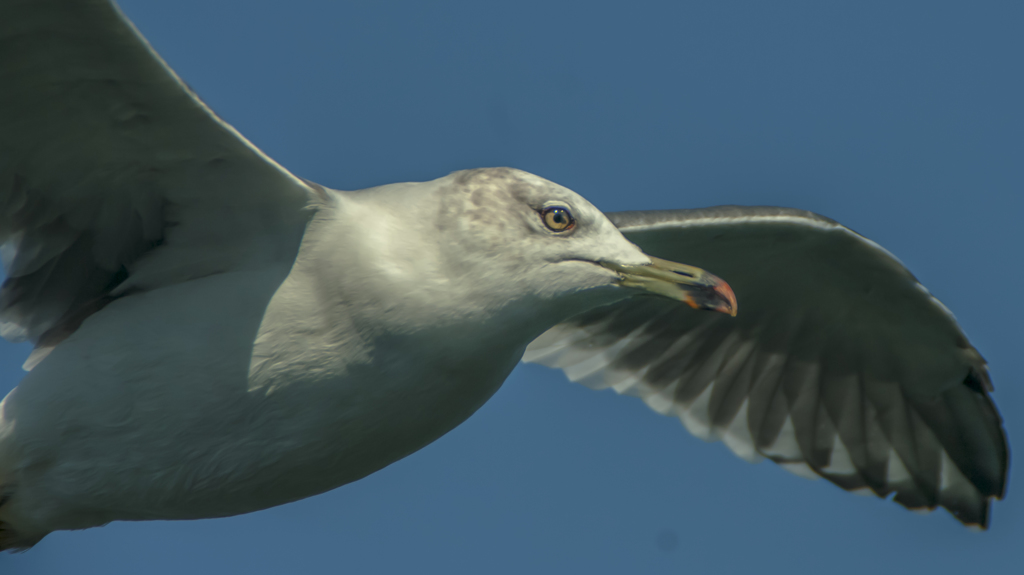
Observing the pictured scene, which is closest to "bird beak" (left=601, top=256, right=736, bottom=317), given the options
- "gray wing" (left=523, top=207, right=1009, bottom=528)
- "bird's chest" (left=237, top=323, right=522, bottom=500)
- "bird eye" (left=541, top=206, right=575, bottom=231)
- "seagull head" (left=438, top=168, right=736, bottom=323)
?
"seagull head" (left=438, top=168, right=736, bottom=323)

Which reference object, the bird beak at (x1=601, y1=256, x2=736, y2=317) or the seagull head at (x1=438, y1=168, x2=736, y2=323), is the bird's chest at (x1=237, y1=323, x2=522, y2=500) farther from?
the bird beak at (x1=601, y1=256, x2=736, y2=317)

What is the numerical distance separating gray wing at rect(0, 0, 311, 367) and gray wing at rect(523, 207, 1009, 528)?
2508mm

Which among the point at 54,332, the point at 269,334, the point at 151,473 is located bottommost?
the point at 151,473

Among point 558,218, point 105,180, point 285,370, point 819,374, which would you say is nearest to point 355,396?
point 285,370

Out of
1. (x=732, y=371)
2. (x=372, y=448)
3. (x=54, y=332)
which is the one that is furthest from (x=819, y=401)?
(x=54, y=332)

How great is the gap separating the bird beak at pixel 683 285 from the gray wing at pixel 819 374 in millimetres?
1554

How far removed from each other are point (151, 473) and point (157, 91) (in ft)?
4.94

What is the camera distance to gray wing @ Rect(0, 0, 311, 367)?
3.76 metres

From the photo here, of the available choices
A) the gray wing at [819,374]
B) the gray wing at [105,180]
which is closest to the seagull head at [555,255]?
the gray wing at [105,180]

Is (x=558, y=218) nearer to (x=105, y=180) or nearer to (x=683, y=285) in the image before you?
(x=683, y=285)

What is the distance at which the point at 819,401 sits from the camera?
6426mm

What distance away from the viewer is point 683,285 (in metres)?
4.16

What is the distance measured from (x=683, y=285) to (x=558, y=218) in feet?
1.88

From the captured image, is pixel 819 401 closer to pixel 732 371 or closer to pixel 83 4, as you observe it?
pixel 732 371
